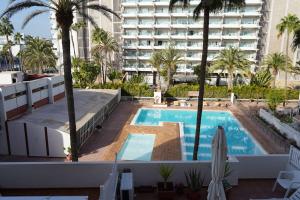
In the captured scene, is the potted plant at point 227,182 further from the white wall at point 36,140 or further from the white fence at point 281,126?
the white fence at point 281,126

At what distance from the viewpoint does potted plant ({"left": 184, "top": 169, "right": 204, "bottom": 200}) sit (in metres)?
9.28

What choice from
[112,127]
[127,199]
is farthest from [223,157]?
[112,127]

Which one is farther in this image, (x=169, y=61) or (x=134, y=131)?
(x=169, y=61)

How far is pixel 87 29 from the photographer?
61375 mm

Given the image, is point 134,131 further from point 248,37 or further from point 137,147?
point 248,37

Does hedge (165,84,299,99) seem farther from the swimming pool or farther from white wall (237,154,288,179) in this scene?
white wall (237,154,288,179)

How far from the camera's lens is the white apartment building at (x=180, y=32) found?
51.0m

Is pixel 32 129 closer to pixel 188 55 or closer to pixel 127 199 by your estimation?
pixel 127 199

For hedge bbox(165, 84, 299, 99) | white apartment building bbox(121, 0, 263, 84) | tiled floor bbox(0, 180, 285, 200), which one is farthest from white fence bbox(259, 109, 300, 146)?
white apartment building bbox(121, 0, 263, 84)

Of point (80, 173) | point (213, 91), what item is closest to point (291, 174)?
point (80, 173)

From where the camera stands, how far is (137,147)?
1939 cm

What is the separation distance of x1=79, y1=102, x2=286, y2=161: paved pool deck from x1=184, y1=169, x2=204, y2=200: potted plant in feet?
21.9

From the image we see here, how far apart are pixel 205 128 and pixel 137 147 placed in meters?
8.71

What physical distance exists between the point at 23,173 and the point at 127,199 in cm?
448
